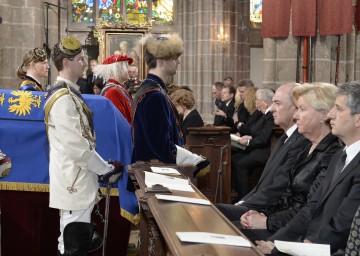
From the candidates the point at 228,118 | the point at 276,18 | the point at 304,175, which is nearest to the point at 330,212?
the point at 304,175

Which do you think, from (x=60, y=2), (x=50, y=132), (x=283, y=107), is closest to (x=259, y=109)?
(x=283, y=107)

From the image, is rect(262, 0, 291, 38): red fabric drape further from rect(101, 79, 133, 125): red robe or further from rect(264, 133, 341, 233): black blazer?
rect(264, 133, 341, 233): black blazer

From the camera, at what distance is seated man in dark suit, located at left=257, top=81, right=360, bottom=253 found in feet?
11.5

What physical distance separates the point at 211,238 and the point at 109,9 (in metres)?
18.2

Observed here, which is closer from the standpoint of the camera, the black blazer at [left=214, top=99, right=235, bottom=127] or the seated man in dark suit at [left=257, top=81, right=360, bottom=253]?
the seated man in dark suit at [left=257, top=81, right=360, bottom=253]

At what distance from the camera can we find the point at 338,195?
3.61 metres

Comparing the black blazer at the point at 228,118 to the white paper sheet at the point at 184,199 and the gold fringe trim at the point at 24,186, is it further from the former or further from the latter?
the white paper sheet at the point at 184,199

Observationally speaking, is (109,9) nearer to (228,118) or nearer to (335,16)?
(228,118)

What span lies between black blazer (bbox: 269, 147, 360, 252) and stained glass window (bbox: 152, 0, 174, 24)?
17.2 m

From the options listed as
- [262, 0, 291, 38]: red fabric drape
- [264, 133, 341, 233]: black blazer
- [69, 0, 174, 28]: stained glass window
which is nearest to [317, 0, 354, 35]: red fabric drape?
[262, 0, 291, 38]: red fabric drape

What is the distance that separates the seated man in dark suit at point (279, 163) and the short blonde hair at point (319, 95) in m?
0.39

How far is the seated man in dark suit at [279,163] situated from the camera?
4.63 metres

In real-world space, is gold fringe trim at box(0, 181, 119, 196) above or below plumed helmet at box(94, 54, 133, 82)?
below

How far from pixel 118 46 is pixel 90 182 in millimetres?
14658
